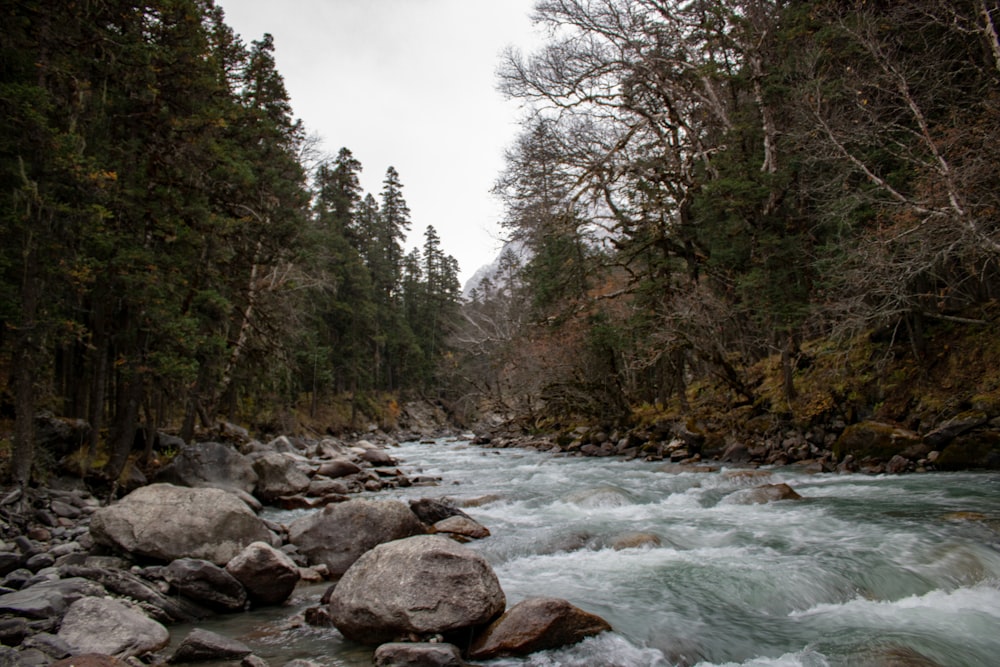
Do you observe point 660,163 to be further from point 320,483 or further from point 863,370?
point 320,483

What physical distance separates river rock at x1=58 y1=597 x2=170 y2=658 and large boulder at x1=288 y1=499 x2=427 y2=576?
246cm

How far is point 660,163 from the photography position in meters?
16.8

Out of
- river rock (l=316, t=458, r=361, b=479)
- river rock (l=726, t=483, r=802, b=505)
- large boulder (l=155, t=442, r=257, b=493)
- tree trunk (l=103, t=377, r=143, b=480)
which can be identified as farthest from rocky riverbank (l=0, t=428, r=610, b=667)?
river rock (l=316, t=458, r=361, b=479)

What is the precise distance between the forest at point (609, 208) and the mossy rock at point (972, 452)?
0.76 m

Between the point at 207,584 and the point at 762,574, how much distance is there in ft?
18.1

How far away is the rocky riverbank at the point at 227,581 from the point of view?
13.9 ft

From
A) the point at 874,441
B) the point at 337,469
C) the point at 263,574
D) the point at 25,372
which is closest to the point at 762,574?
the point at 263,574

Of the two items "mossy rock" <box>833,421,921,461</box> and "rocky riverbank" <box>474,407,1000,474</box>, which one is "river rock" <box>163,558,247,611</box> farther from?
"mossy rock" <box>833,421,921,461</box>

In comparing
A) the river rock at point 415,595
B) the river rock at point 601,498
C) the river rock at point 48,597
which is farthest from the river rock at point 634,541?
the river rock at point 48,597

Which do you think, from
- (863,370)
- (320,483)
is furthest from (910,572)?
(320,483)

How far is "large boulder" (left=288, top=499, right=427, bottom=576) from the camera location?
275 inches

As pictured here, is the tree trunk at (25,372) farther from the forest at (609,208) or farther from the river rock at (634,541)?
the river rock at (634,541)

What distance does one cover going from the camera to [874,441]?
37.9 ft

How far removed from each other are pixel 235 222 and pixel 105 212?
5.16m
